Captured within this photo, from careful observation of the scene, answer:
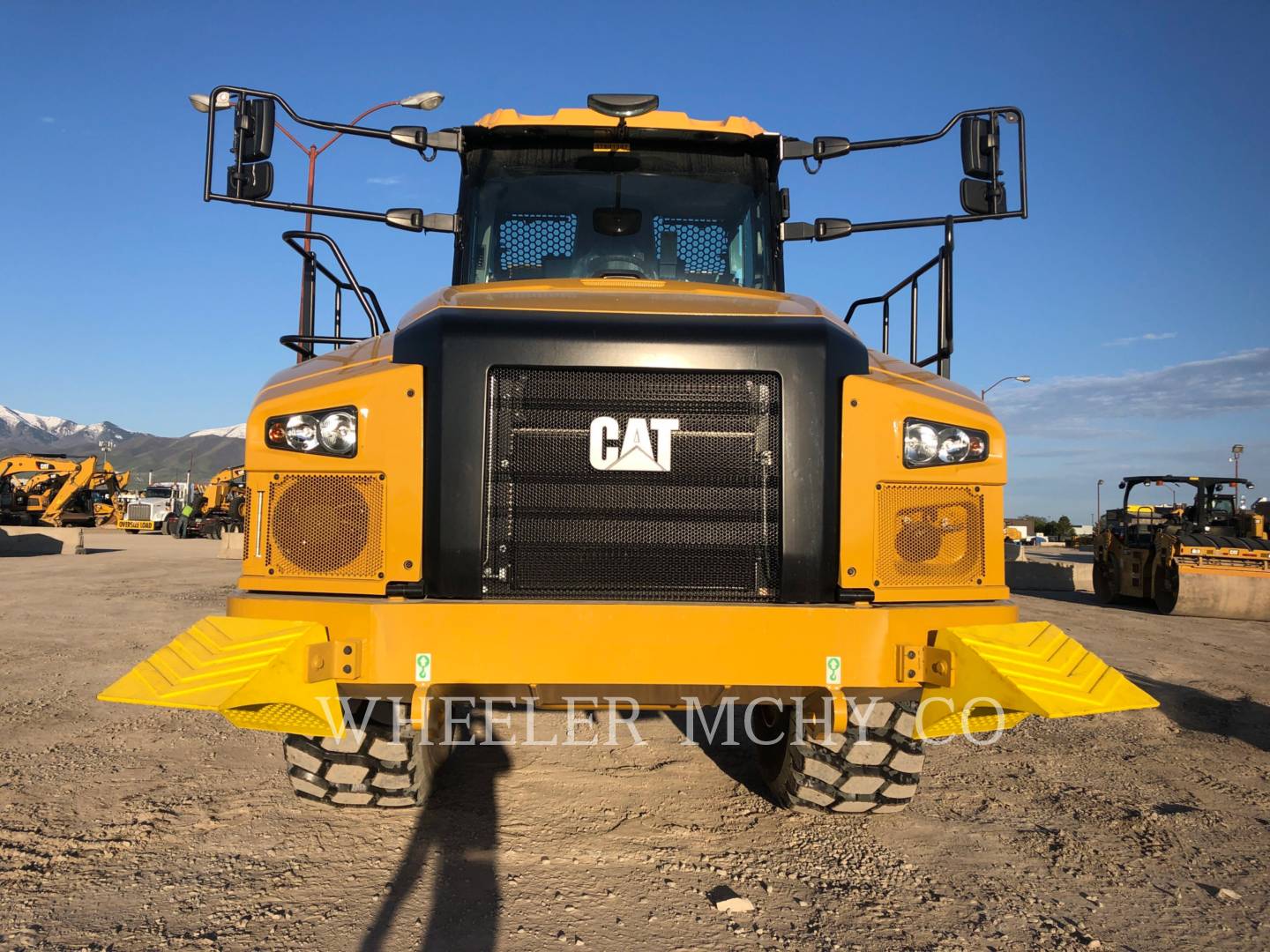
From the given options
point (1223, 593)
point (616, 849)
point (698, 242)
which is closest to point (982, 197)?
point (698, 242)

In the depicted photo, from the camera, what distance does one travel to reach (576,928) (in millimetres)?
2766

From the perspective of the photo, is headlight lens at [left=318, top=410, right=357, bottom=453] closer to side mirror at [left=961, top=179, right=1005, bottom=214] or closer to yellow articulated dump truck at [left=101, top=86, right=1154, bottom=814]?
yellow articulated dump truck at [left=101, top=86, right=1154, bottom=814]

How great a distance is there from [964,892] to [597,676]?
1611 mm

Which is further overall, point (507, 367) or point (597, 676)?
point (507, 367)

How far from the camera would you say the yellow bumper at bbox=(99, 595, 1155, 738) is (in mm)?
2582

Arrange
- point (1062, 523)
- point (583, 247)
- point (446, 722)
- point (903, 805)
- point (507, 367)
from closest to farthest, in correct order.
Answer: point (507, 367) → point (446, 722) → point (903, 805) → point (583, 247) → point (1062, 523)

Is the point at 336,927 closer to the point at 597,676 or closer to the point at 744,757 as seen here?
the point at 597,676

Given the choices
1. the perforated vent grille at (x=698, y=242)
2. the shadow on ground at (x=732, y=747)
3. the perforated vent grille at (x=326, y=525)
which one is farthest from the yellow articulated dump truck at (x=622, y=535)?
the shadow on ground at (x=732, y=747)

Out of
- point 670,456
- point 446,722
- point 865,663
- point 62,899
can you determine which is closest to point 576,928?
point 446,722

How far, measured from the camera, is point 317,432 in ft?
9.22

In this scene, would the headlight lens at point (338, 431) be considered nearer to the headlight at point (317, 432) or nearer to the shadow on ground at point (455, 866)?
the headlight at point (317, 432)

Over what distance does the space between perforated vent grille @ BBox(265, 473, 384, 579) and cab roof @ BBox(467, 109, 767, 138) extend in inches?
82.0

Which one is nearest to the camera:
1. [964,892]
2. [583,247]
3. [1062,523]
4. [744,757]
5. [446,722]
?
[964,892]

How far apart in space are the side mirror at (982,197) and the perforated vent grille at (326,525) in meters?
2.62
